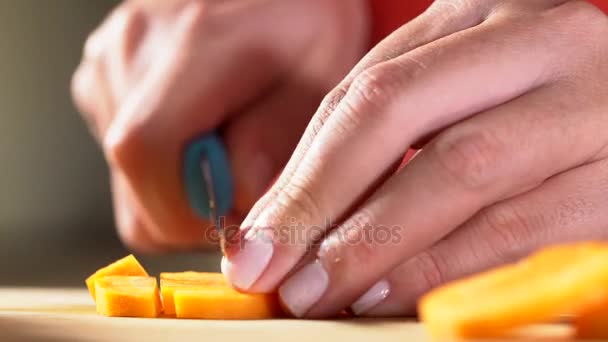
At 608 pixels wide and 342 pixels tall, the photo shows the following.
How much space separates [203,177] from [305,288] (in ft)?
2.58

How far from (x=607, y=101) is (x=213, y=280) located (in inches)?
17.6

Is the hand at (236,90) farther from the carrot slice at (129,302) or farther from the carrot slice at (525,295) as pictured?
the carrot slice at (525,295)

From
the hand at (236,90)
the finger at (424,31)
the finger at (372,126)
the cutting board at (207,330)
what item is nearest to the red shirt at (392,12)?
the hand at (236,90)

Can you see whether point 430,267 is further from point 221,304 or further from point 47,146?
point 47,146

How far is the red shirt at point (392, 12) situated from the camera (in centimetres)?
151

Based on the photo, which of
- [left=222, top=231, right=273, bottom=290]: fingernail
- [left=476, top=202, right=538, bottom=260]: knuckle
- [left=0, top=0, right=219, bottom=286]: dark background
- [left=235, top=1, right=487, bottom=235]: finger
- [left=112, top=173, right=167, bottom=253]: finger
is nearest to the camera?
[left=222, top=231, right=273, bottom=290]: fingernail

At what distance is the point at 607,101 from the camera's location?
0.89 metres

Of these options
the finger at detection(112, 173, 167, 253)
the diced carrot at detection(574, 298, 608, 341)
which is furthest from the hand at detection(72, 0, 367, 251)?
the diced carrot at detection(574, 298, 608, 341)

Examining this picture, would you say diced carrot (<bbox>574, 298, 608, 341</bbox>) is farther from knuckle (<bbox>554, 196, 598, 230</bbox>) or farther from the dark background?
the dark background

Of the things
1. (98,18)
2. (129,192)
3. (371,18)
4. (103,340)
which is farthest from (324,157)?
(98,18)

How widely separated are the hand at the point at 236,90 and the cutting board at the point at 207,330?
0.83m

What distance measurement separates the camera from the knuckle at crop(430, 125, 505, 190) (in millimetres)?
781

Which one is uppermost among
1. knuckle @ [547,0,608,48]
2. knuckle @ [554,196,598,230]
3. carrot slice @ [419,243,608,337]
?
knuckle @ [547,0,608,48]

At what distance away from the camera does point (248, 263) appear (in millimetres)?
731
